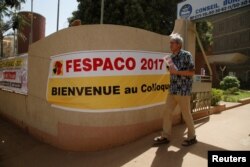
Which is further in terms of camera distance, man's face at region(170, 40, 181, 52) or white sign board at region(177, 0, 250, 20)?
white sign board at region(177, 0, 250, 20)

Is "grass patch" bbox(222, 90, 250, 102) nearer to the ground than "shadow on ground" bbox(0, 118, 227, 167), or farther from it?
farther from it

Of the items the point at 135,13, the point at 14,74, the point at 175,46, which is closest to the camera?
the point at 175,46

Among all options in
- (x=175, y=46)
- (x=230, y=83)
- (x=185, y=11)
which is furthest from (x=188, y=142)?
(x=230, y=83)

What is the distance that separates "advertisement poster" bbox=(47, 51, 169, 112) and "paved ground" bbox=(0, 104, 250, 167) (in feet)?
2.90

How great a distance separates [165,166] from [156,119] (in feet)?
6.34

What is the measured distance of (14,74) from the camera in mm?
8719

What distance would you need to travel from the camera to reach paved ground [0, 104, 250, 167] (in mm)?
4695

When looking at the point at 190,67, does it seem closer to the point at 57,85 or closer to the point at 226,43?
the point at 57,85

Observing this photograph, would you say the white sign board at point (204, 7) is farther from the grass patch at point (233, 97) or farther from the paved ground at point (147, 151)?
the grass patch at point (233, 97)

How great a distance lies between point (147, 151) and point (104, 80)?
1568 mm

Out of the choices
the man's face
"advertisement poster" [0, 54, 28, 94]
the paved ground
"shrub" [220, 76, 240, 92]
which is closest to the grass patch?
"shrub" [220, 76, 240, 92]

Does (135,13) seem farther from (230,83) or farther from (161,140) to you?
(161,140)

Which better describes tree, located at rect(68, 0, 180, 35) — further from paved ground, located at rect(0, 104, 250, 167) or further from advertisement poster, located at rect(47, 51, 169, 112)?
advertisement poster, located at rect(47, 51, 169, 112)

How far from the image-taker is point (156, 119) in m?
6.27
